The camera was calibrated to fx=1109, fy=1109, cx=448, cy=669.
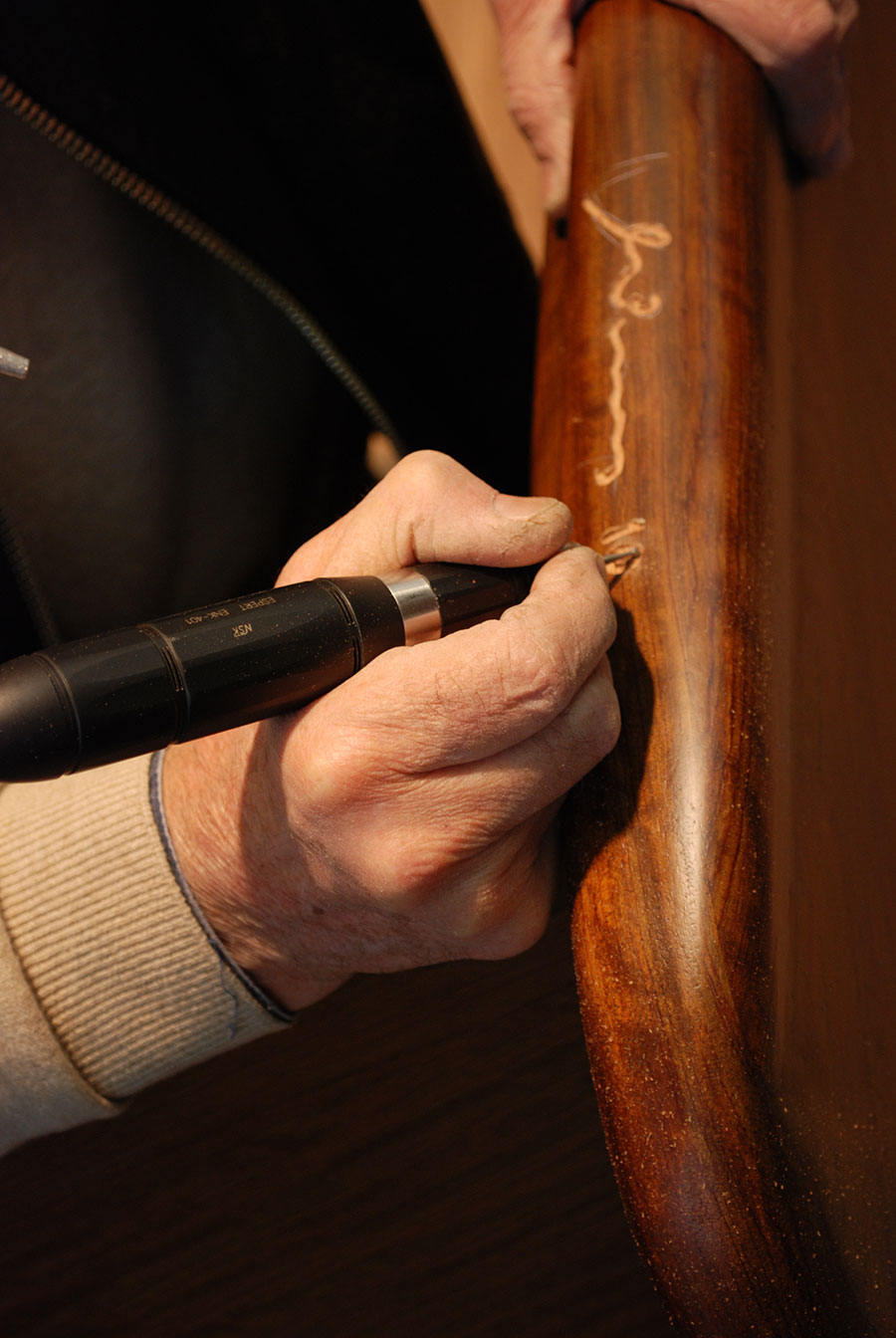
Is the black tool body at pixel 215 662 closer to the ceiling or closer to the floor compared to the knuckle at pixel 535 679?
closer to the ceiling

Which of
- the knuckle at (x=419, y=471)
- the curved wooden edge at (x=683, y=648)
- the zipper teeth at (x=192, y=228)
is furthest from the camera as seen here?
the zipper teeth at (x=192, y=228)

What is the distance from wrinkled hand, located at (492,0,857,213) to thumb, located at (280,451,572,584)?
346 mm

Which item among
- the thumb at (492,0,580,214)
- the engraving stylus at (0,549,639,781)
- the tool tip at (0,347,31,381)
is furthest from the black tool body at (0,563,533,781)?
the thumb at (492,0,580,214)

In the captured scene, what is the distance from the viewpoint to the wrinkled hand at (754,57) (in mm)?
655

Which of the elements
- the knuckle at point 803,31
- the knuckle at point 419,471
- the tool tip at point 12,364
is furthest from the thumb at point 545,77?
the tool tip at point 12,364

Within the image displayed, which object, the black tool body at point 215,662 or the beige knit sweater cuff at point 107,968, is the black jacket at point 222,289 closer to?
the beige knit sweater cuff at point 107,968

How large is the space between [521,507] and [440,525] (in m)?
0.04

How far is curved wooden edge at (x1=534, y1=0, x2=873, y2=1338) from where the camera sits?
0.37 meters

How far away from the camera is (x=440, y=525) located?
48 centimetres

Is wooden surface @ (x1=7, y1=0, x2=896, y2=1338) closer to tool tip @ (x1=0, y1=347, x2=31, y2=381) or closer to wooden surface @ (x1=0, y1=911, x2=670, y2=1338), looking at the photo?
wooden surface @ (x1=0, y1=911, x2=670, y2=1338)

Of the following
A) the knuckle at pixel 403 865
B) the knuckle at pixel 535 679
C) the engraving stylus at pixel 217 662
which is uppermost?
the engraving stylus at pixel 217 662

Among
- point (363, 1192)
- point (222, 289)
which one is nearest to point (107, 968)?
point (363, 1192)

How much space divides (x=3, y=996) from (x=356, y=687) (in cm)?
28

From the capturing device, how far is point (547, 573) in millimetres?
463
